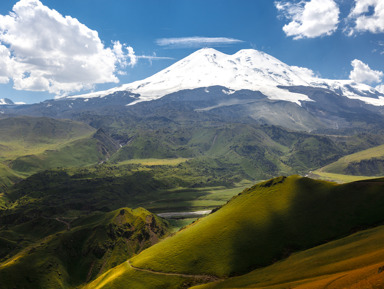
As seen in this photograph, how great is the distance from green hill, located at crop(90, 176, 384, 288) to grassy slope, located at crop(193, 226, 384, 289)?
43.8 ft

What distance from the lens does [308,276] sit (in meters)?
105

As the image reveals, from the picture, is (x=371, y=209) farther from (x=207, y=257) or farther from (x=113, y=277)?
(x=113, y=277)

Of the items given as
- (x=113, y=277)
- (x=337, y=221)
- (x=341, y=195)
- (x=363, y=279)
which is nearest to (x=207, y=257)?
(x=113, y=277)

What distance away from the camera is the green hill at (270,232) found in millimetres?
159250

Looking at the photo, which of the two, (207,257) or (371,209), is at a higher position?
(371,209)

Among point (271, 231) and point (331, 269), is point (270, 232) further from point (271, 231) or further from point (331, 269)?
point (331, 269)

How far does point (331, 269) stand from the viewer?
10031cm

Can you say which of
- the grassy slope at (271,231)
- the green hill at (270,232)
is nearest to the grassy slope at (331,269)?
the green hill at (270,232)

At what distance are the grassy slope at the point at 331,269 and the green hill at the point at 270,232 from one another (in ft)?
43.8

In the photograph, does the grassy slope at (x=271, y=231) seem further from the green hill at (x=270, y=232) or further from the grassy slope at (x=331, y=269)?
the grassy slope at (x=331, y=269)

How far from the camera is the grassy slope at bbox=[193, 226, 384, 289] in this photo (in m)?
75.4

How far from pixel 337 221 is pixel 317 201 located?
79.7 feet

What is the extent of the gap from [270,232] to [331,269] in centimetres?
7595

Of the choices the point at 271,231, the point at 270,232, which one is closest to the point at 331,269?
the point at 270,232
